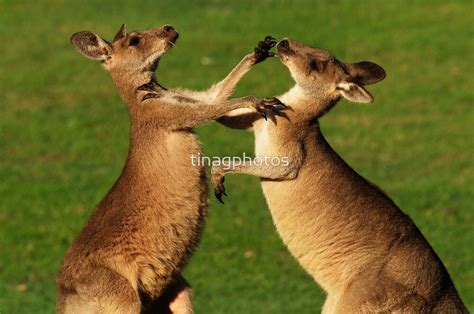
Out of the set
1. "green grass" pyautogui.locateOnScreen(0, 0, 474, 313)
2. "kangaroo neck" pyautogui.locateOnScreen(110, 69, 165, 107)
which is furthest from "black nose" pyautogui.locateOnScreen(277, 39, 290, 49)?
"green grass" pyautogui.locateOnScreen(0, 0, 474, 313)

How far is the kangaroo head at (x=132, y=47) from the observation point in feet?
25.9

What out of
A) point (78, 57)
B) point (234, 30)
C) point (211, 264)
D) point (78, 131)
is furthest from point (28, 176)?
point (234, 30)

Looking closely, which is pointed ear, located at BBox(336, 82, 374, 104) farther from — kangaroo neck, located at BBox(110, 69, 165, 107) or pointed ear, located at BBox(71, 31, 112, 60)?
pointed ear, located at BBox(71, 31, 112, 60)

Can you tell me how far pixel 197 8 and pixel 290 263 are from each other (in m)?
11.0

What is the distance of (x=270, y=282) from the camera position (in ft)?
39.2

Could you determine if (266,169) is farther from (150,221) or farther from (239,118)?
(150,221)

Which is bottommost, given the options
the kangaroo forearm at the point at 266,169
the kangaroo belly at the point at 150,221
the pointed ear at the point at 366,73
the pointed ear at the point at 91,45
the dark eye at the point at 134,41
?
the kangaroo belly at the point at 150,221

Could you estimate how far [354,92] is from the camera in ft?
26.0

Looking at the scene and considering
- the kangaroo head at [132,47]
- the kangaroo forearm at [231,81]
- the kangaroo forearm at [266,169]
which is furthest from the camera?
the kangaroo forearm at [231,81]

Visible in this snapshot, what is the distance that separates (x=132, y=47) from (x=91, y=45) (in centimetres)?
27

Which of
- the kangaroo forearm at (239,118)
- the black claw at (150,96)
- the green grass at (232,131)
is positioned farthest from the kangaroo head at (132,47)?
the green grass at (232,131)

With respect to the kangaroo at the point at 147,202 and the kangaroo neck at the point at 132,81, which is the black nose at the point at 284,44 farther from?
the kangaroo neck at the point at 132,81

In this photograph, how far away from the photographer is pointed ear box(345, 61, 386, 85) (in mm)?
8055

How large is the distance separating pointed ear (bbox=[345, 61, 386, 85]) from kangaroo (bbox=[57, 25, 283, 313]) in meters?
0.57
